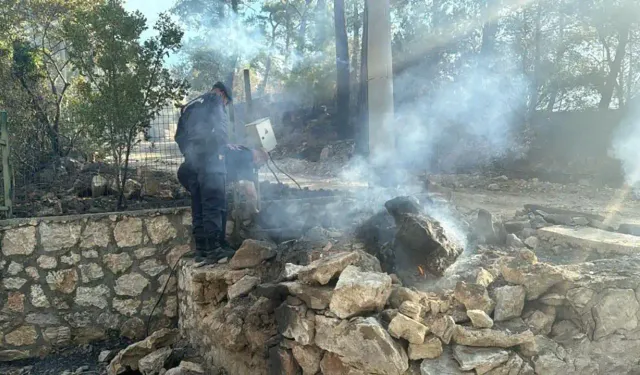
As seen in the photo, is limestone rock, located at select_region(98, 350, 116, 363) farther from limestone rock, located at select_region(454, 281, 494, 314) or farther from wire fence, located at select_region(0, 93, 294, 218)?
limestone rock, located at select_region(454, 281, 494, 314)

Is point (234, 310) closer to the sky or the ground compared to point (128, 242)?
closer to the ground

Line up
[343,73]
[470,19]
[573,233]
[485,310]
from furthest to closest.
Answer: [343,73] < [470,19] < [573,233] < [485,310]

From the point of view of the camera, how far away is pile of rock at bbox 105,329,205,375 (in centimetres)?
415

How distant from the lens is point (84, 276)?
16.7ft

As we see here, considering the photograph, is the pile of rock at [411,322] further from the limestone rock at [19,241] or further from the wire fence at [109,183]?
the limestone rock at [19,241]

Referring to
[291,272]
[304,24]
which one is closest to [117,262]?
[291,272]

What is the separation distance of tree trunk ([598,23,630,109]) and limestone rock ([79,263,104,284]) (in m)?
15.1

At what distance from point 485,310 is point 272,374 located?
1.67 m

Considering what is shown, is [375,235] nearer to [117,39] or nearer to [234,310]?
[234,310]

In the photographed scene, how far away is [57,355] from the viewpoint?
5.03 metres

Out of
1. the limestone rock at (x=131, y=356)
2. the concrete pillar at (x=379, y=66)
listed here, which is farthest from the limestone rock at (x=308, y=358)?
the concrete pillar at (x=379, y=66)

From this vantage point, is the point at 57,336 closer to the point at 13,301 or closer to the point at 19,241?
the point at 13,301

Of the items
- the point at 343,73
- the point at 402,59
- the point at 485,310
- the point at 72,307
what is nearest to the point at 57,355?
the point at 72,307

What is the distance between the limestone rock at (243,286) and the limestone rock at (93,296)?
182 centimetres
